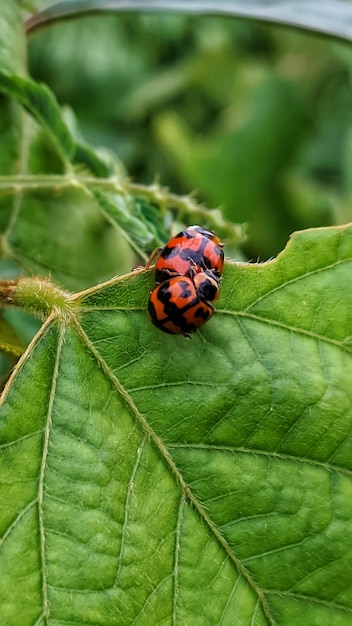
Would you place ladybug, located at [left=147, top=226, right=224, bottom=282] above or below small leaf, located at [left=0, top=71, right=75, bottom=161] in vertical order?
below

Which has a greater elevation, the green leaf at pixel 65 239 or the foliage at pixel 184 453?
the green leaf at pixel 65 239

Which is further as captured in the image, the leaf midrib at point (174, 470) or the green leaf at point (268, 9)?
the green leaf at point (268, 9)

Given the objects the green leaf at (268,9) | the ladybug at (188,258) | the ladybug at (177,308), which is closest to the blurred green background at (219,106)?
the green leaf at (268,9)

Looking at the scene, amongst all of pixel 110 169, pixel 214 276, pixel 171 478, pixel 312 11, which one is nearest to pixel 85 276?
pixel 110 169

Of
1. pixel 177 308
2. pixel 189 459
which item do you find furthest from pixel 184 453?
pixel 177 308

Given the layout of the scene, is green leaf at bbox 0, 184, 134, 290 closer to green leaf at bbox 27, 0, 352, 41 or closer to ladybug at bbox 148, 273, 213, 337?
ladybug at bbox 148, 273, 213, 337

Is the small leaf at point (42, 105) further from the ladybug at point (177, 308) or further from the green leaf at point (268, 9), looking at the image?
the green leaf at point (268, 9)

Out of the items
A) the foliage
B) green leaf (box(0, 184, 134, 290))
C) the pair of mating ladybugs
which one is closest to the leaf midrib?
the foliage
